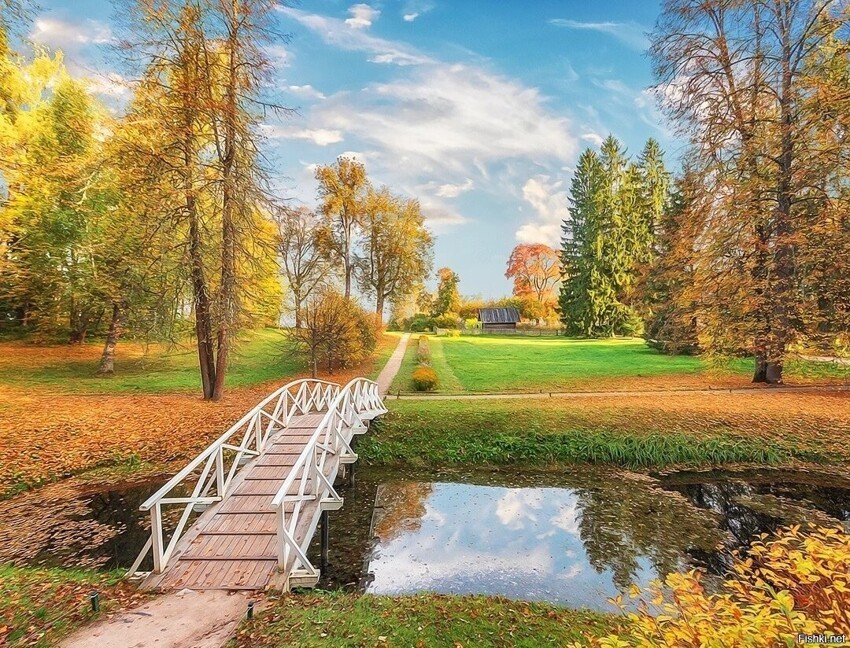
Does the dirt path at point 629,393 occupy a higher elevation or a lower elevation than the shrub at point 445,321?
lower

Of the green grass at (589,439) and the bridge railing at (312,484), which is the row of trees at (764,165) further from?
the bridge railing at (312,484)

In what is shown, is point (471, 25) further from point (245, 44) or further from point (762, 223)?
point (762, 223)

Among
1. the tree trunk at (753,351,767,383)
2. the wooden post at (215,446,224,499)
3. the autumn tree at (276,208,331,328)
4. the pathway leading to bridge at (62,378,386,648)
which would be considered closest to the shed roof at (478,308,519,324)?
the autumn tree at (276,208,331,328)

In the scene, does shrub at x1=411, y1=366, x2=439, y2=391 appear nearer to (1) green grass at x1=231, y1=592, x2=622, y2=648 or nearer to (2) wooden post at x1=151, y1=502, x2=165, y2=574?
(1) green grass at x1=231, y1=592, x2=622, y2=648

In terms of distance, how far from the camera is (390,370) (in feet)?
80.2

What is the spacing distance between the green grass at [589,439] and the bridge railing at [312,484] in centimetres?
195

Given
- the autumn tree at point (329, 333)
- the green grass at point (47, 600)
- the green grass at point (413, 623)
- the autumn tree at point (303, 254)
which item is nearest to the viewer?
the green grass at point (47, 600)

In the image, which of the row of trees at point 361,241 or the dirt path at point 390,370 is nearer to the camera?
the dirt path at point 390,370

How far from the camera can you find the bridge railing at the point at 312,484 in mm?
5789

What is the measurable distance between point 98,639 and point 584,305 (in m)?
42.6

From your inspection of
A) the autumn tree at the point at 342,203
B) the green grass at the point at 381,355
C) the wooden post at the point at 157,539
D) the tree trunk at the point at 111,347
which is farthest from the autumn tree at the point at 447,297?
the wooden post at the point at 157,539

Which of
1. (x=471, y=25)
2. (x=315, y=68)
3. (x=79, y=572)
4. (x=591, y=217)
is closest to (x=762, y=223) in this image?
(x=471, y=25)

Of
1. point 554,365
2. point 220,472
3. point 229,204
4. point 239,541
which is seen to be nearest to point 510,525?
point 239,541

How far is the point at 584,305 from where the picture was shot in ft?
139
